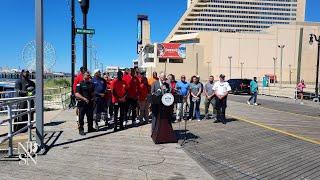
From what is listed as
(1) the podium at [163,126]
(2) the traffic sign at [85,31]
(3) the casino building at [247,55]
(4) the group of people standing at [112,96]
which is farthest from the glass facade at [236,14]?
(1) the podium at [163,126]

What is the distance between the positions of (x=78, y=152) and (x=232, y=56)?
121m

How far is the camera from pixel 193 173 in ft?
23.7

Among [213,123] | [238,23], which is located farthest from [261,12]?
[213,123]

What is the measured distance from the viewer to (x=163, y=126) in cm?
1023

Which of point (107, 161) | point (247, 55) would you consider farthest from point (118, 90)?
point (247, 55)

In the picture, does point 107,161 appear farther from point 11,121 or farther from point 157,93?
point 157,93

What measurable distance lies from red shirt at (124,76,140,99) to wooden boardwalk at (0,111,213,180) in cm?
212

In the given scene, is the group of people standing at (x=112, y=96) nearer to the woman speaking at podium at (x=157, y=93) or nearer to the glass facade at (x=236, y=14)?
the woman speaking at podium at (x=157, y=93)

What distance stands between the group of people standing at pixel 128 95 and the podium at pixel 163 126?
12.3 inches

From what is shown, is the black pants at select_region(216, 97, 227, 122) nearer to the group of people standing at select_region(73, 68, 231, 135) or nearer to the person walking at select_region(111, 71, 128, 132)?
the group of people standing at select_region(73, 68, 231, 135)

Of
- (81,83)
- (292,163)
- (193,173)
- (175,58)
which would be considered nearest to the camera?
(193,173)

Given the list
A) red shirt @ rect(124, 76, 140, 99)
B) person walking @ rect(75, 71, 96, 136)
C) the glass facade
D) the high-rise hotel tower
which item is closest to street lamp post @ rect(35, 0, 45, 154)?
person walking @ rect(75, 71, 96, 136)

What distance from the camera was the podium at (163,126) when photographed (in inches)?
400

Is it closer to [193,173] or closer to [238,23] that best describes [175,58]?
[238,23]
